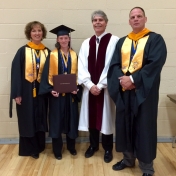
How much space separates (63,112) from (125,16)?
1466mm

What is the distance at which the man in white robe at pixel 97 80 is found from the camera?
8.36ft

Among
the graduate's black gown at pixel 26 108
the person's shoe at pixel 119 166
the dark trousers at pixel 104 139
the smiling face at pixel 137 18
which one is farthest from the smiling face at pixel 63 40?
the person's shoe at pixel 119 166

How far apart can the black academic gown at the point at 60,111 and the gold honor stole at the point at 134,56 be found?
674 millimetres

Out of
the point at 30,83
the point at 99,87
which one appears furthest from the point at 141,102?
the point at 30,83

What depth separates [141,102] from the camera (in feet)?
6.98

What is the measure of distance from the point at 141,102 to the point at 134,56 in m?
0.44

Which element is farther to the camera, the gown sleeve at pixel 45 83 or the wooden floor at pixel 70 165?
the gown sleeve at pixel 45 83

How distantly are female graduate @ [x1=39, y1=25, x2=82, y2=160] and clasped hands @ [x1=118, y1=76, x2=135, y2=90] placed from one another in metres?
0.64

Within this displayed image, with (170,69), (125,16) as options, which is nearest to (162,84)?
(170,69)

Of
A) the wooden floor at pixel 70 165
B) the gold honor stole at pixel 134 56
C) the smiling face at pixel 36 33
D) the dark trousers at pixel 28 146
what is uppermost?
the smiling face at pixel 36 33

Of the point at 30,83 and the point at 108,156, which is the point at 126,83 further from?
the point at 30,83

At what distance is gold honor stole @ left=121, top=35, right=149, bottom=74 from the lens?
2.19 metres

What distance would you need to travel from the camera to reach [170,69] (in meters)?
3.14

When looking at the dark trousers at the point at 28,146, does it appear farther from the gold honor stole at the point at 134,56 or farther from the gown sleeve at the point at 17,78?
the gold honor stole at the point at 134,56
